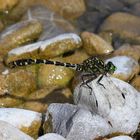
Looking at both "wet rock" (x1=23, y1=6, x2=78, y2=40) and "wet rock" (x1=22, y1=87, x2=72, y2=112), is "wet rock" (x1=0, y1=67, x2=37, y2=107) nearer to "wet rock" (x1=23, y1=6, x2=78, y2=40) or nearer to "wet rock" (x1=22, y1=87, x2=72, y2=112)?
"wet rock" (x1=22, y1=87, x2=72, y2=112)

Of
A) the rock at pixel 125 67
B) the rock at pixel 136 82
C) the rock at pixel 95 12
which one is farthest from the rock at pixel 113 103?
the rock at pixel 95 12

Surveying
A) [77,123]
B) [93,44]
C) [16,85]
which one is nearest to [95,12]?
[93,44]

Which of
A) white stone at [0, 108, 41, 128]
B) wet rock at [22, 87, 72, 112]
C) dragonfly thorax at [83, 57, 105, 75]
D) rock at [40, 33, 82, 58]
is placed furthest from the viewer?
rock at [40, 33, 82, 58]

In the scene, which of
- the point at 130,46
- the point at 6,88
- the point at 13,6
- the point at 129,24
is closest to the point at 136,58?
the point at 130,46

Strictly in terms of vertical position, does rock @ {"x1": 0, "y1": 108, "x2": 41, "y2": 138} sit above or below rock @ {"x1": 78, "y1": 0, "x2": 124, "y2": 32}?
above

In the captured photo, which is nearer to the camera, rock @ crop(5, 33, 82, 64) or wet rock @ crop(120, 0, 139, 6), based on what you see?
rock @ crop(5, 33, 82, 64)

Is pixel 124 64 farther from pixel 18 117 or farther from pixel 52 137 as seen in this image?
pixel 52 137

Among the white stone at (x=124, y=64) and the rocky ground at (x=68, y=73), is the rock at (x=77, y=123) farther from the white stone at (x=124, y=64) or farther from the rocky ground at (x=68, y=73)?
the white stone at (x=124, y=64)

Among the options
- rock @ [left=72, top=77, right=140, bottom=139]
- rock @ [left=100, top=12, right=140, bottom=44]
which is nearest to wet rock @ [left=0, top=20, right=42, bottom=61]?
rock @ [left=100, top=12, right=140, bottom=44]
